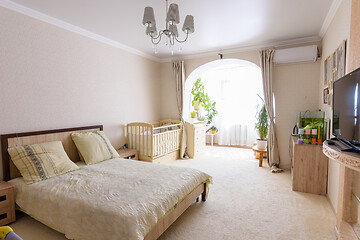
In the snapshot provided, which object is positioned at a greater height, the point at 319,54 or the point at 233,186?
the point at 319,54

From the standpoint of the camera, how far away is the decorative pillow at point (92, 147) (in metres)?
2.84

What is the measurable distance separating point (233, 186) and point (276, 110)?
6.09ft

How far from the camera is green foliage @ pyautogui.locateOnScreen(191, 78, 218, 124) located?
5612mm

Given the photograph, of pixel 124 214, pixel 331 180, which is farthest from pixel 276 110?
pixel 124 214

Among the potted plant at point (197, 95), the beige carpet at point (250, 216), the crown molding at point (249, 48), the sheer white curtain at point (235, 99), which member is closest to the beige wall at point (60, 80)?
the crown molding at point (249, 48)

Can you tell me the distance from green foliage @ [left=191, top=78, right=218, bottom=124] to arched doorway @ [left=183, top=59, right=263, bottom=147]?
0.67 feet

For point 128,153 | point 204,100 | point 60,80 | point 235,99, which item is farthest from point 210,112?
point 60,80

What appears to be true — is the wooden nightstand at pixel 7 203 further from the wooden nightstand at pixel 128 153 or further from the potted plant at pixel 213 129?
the potted plant at pixel 213 129

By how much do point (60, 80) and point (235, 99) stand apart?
15.6 ft

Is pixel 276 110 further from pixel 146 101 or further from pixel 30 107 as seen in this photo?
pixel 30 107

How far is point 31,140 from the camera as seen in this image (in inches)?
98.3

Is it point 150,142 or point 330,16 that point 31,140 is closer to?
point 150,142

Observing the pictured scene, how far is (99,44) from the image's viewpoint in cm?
345

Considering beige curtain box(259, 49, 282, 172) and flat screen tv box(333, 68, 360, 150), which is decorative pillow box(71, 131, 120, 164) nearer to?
flat screen tv box(333, 68, 360, 150)
